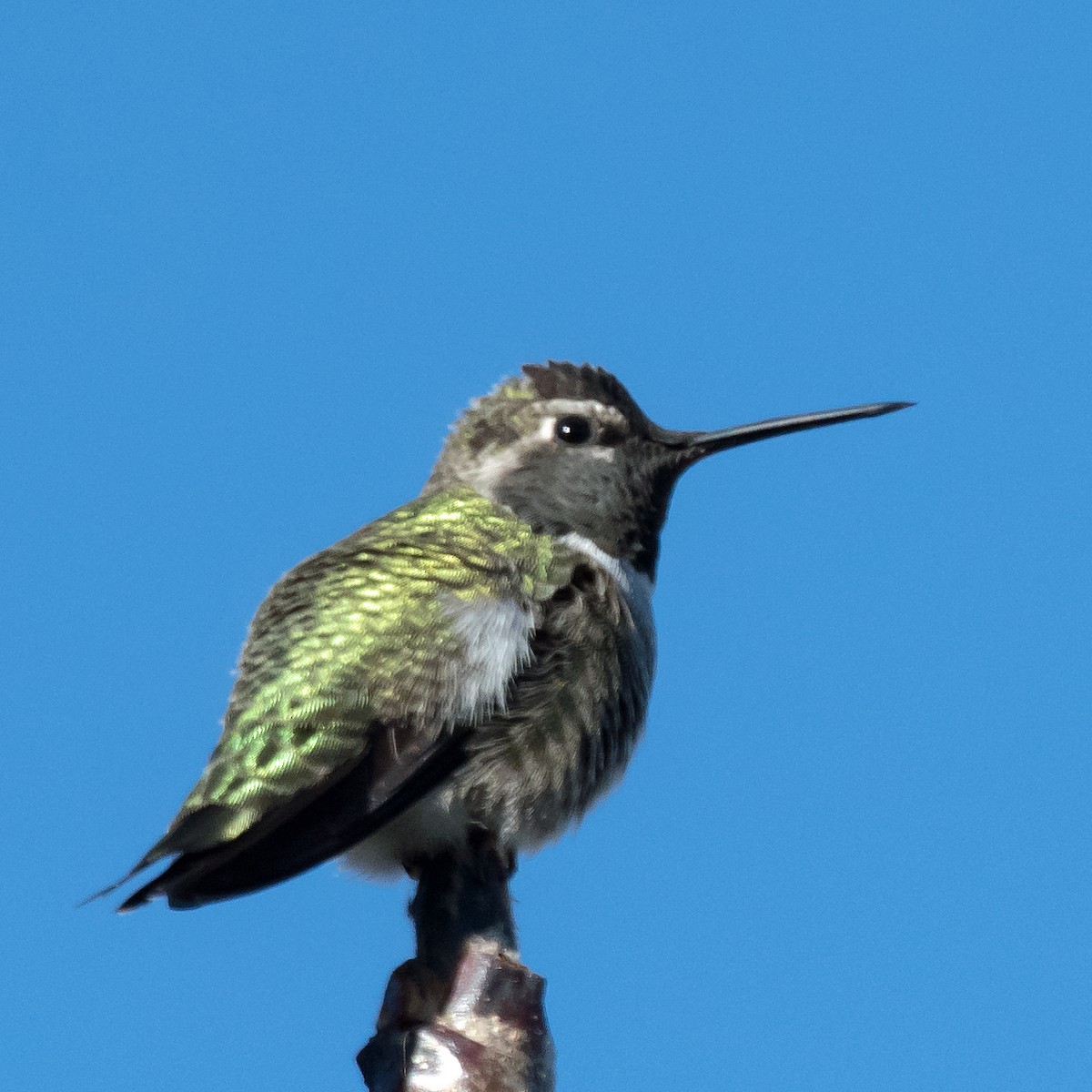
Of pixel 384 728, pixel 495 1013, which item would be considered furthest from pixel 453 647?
pixel 495 1013

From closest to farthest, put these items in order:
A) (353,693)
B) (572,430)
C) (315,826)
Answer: (315,826) < (353,693) < (572,430)

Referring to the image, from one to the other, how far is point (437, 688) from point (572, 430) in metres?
1.63

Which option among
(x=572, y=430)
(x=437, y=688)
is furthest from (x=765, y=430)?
(x=437, y=688)

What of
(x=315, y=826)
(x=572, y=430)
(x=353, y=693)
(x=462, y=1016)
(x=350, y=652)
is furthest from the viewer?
(x=572, y=430)

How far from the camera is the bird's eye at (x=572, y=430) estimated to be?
665cm

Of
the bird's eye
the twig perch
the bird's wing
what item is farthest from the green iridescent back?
→ the bird's eye

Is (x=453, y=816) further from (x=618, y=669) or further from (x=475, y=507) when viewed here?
(x=475, y=507)

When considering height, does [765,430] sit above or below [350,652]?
above

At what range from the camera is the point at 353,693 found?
17.2 feet

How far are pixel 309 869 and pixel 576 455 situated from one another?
7.14 ft

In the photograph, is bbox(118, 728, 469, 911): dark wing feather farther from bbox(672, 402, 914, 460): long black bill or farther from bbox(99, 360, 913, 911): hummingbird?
bbox(672, 402, 914, 460): long black bill

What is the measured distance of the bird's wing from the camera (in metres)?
4.86

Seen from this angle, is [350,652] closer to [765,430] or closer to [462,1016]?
[462,1016]

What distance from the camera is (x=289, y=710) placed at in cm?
520
